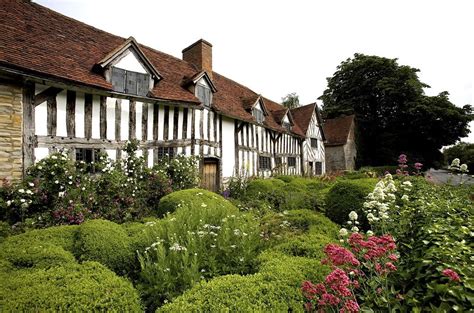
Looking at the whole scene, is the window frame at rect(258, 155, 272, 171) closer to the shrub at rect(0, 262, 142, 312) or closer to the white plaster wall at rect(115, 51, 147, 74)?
the white plaster wall at rect(115, 51, 147, 74)

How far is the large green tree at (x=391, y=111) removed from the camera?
24.5m

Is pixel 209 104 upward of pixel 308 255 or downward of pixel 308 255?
upward

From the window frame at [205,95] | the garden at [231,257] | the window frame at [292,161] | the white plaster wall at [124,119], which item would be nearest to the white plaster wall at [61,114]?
the garden at [231,257]

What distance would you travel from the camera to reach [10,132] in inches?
247

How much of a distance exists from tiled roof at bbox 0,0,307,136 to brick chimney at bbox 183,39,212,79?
223 centimetres

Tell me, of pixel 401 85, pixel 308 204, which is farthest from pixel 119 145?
pixel 401 85

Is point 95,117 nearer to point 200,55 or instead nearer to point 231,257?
point 231,257

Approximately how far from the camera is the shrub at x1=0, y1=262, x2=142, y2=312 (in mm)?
2227

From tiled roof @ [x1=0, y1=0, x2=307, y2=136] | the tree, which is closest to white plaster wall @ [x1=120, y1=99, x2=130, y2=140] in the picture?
tiled roof @ [x1=0, y1=0, x2=307, y2=136]

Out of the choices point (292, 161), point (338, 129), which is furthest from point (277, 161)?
point (338, 129)

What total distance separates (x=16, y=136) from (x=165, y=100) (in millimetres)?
4620

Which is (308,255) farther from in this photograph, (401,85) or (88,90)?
(401,85)

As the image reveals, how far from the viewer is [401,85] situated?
87.9 ft

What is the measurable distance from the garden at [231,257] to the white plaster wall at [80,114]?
126 centimetres
